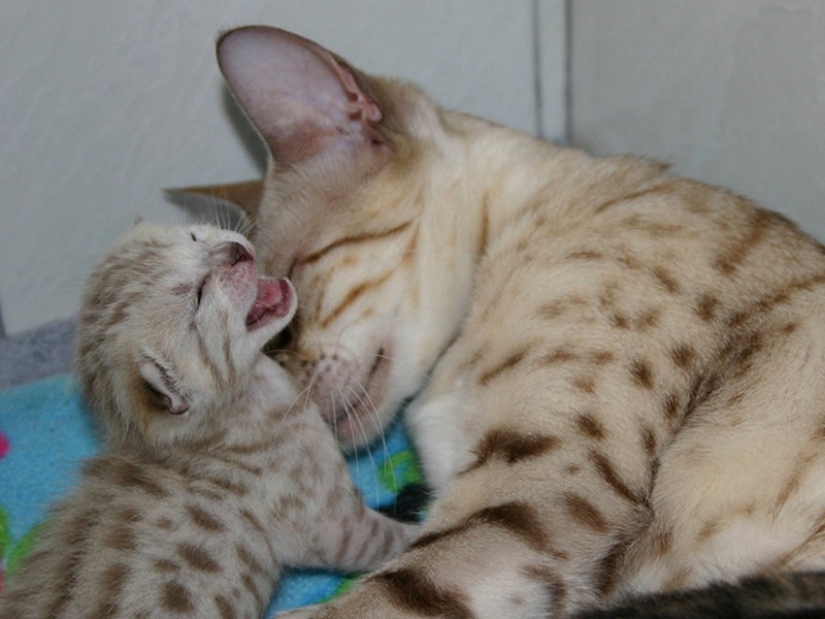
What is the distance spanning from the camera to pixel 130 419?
216cm

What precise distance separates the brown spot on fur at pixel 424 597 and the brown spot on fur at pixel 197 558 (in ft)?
1.25

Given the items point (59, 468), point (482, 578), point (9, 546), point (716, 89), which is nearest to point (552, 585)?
point (482, 578)

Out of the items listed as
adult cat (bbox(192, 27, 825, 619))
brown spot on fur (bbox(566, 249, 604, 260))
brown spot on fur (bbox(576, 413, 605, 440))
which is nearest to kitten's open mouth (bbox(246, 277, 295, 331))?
adult cat (bbox(192, 27, 825, 619))

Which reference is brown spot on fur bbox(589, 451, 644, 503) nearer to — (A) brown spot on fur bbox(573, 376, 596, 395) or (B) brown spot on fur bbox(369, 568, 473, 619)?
(A) brown spot on fur bbox(573, 376, 596, 395)

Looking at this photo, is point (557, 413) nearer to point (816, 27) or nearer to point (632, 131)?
point (816, 27)

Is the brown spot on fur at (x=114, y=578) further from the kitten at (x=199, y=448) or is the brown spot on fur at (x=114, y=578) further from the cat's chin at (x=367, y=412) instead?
the cat's chin at (x=367, y=412)

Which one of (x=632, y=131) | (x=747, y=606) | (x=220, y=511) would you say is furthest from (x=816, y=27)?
(x=220, y=511)

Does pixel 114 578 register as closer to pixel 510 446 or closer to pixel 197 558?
pixel 197 558

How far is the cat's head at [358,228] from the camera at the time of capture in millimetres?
2389

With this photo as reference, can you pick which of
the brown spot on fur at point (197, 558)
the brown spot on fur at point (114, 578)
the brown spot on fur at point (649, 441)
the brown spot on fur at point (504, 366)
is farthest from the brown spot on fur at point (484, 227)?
Result: the brown spot on fur at point (114, 578)

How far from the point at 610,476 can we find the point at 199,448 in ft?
2.66

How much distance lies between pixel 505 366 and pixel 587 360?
0.54 feet

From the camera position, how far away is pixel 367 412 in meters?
2.46

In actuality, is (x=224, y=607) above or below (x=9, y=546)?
above
